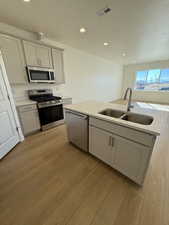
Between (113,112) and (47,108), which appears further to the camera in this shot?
(47,108)

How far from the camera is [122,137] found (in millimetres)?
1305

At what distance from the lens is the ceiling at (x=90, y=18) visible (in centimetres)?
172

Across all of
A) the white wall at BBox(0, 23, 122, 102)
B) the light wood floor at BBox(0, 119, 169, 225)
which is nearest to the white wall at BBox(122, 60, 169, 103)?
the white wall at BBox(0, 23, 122, 102)

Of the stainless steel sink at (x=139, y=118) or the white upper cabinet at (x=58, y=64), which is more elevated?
the white upper cabinet at (x=58, y=64)

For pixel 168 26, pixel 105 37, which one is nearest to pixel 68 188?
pixel 105 37

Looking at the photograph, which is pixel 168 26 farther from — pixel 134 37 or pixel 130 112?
pixel 130 112

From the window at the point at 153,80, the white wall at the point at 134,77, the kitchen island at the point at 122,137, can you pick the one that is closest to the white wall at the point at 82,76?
the white wall at the point at 134,77

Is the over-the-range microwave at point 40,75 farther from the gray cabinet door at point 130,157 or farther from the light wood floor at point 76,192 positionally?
the gray cabinet door at point 130,157

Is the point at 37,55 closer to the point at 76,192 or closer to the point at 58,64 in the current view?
the point at 58,64

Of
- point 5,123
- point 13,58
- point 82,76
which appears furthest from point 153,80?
point 5,123

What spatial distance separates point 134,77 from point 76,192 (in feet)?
26.4

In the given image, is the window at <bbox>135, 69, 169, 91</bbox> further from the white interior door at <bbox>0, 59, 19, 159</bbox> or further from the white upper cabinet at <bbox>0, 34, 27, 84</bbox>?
the white interior door at <bbox>0, 59, 19, 159</bbox>

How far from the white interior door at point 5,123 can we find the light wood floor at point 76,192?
22 cm

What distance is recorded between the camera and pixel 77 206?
1154mm
